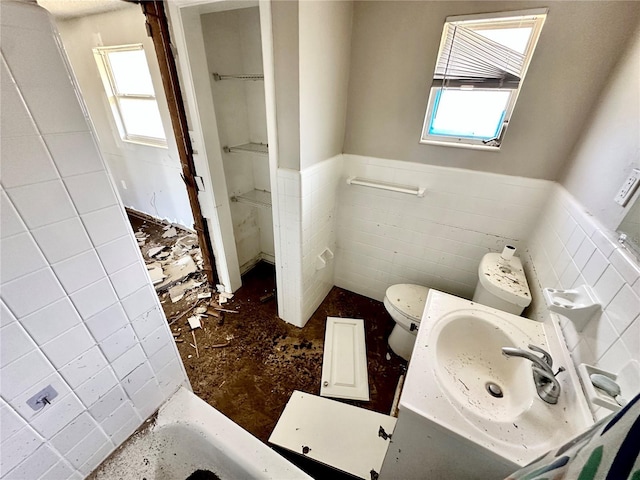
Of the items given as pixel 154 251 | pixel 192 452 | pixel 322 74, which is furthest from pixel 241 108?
pixel 192 452

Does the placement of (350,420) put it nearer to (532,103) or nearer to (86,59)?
(532,103)

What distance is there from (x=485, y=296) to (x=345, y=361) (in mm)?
918

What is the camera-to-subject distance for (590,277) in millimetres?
840

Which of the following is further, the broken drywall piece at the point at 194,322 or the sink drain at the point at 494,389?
the broken drywall piece at the point at 194,322

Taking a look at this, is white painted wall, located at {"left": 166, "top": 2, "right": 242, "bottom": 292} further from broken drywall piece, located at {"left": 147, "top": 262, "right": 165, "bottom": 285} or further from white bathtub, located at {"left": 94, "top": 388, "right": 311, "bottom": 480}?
white bathtub, located at {"left": 94, "top": 388, "right": 311, "bottom": 480}

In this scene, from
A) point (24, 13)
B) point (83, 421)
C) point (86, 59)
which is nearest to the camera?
point (24, 13)

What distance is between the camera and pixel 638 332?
0.61 metres

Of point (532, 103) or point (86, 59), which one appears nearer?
point (532, 103)

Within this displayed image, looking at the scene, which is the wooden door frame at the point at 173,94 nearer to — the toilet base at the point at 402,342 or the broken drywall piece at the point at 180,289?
the broken drywall piece at the point at 180,289

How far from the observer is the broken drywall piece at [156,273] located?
7.72 feet

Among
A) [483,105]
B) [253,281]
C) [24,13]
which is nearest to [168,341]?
[24,13]

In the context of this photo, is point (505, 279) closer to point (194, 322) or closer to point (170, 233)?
point (194, 322)

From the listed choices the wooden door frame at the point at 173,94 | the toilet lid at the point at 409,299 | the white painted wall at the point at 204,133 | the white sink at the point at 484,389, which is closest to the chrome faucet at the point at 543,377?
the white sink at the point at 484,389

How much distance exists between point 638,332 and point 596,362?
0.18 meters
